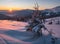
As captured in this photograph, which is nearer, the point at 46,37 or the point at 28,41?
the point at 28,41

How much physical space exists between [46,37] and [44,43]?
0.20 meters

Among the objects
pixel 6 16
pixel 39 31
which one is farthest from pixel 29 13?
pixel 39 31

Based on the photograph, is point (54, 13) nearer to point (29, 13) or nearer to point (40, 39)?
point (29, 13)

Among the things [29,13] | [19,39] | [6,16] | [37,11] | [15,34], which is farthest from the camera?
[6,16]

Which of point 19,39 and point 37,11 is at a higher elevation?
point 37,11

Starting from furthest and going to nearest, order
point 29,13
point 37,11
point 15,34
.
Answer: point 29,13 → point 37,11 → point 15,34

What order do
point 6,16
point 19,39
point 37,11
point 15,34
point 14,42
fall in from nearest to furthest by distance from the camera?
1. point 14,42
2. point 19,39
3. point 15,34
4. point 37,11
5. point 6,16

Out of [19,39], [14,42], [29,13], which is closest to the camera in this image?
[14,42]

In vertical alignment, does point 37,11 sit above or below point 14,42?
above

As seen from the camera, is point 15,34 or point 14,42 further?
point 15,34

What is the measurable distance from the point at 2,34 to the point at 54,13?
97.0 inches

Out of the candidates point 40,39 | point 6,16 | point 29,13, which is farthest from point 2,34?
point 6,16

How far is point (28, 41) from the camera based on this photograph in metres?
2.57

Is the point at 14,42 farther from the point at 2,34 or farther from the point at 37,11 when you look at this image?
the point at 37,11
